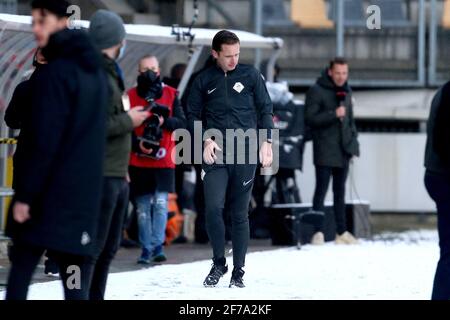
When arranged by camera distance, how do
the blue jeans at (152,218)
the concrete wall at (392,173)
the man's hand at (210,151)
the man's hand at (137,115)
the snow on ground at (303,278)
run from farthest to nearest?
the concrete wall at (392,173)
the blue jeans at (152,218)
the man's hand at (210,151)
the snow on ground at (303,278)
the man's hand at (137,115)

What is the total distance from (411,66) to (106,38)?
43.7 feet

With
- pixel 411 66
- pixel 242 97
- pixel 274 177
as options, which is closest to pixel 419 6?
pixel 411 66

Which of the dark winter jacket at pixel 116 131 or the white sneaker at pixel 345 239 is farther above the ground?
the dark winter jacket at pixel 116 131

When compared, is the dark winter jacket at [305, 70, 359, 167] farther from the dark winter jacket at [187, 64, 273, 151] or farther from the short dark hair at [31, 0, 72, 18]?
the short dark hair at [31, 0, 72, 18]

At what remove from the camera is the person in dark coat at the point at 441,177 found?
27.9 feet

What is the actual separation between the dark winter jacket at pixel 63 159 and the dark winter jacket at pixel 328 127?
8428mm

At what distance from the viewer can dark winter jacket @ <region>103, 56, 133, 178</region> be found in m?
7.82

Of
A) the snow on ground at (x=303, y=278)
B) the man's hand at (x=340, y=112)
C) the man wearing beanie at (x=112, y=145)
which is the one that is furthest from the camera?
the man's hand at (x=340, y=112)

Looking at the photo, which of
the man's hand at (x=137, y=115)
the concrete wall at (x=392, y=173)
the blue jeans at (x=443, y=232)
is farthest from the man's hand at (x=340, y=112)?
the man's hand at (x=137, y=115)

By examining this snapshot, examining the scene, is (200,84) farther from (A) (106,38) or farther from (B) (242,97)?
(A) (106,38)

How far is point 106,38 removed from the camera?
7.92 metres

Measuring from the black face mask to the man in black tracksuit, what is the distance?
148 cm

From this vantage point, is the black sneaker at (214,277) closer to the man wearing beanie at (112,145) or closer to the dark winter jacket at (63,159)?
the man wearing beanie at (112,145)

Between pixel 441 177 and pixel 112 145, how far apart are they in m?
1.94
